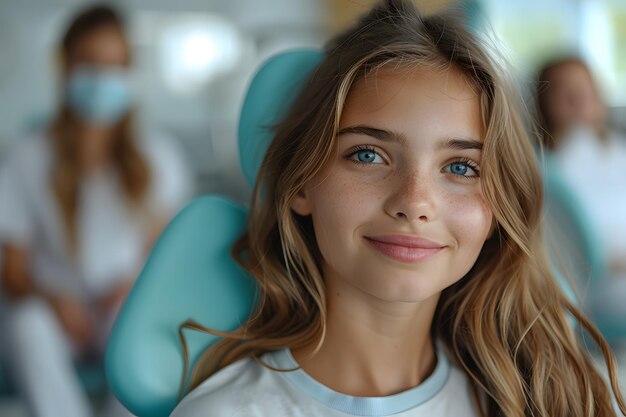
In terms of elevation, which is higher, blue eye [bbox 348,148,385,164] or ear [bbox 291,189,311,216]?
blue eye [bbox 348,148,385,164]

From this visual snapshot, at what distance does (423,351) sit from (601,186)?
155 centimetres

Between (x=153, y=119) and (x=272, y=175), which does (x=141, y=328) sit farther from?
(x=153, y=119)

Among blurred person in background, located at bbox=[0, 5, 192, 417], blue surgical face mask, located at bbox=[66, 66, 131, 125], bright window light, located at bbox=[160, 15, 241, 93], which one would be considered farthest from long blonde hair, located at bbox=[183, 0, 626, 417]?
bright window light, located at bbox=[160, 15, 241, 93]

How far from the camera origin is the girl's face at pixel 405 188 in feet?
2.81

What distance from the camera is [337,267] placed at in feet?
2.94

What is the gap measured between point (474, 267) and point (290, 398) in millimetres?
304

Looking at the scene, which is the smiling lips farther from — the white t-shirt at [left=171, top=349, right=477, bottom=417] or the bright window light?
the bright window light

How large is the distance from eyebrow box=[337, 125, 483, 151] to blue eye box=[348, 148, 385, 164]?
2cm

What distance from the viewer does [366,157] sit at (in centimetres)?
89

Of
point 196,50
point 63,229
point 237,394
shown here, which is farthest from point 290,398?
point 196,50

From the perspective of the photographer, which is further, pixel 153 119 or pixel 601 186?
pixel 153 119

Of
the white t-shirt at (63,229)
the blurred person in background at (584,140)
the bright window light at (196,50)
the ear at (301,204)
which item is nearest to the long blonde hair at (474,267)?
the ear at (301,204)

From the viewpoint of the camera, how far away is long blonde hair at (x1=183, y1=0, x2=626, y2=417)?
919 mm

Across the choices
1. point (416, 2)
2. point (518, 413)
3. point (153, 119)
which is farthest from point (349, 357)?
point (153, 119)
